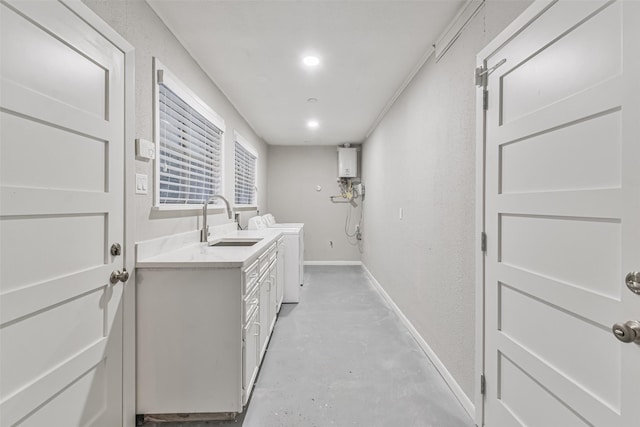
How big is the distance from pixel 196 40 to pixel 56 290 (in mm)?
1868

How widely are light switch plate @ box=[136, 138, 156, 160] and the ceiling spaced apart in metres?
0.85

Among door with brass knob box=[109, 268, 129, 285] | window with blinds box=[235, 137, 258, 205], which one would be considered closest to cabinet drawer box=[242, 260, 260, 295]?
door with brass knob box=[109, 268, 129, 285]

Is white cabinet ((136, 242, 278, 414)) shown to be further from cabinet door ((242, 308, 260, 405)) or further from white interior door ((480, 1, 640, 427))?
white interior door ((480, 1, 640, 427))

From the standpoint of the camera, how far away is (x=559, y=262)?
105 cm

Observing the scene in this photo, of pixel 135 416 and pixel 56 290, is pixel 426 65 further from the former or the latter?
pixel 135 416

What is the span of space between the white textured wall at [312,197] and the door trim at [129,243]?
4329 mm

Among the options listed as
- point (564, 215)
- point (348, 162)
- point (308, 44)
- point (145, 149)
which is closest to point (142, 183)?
point (145, 149)

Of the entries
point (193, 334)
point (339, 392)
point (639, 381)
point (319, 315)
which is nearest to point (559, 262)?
point (639, 381)

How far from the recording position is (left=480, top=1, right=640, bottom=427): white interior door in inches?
32.6

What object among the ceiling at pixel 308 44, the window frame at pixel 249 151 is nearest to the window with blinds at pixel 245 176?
the window frame at pixel 249 151

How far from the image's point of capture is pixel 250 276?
1.80 m

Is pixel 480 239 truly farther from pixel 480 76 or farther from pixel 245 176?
pixel 245 176

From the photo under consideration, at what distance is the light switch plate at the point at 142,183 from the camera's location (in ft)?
5.35

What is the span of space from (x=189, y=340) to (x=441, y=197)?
1860mm
